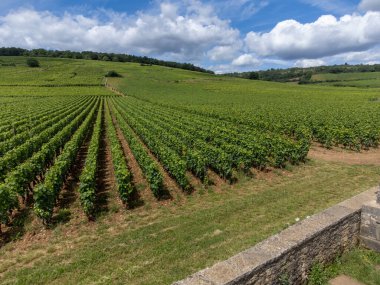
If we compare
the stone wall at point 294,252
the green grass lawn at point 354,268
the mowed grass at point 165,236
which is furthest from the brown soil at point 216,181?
the green grass lawn at point 354,268

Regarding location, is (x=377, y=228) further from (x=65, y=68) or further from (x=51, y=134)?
(x=65, y=68)

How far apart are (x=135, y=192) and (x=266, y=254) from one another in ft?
31.1

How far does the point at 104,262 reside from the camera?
895cm

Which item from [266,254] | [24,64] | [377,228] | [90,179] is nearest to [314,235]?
[266,254]

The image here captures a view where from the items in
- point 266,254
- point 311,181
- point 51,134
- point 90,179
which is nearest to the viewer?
point 266,254

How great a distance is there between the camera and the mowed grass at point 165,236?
8.49m

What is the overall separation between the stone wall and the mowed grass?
8.12 feet

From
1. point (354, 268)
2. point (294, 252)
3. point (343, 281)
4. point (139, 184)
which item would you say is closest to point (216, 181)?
point (139, 184)

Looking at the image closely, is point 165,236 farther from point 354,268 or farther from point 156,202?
point 354,268

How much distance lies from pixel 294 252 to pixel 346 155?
18.2m

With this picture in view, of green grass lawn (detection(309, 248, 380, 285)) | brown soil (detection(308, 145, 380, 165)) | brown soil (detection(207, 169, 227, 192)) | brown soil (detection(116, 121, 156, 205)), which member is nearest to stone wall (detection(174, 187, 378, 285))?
green grass lawn (detection(309, 248, 380, 285))

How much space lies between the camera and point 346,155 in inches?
886

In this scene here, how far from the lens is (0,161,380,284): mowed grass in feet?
27.9

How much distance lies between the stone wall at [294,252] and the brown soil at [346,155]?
12.8 metres
